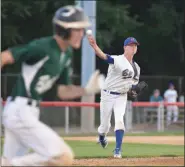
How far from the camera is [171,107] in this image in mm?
28719

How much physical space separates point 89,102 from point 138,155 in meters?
12.2

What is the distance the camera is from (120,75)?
13.1 meters

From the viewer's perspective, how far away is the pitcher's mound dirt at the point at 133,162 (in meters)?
12.5

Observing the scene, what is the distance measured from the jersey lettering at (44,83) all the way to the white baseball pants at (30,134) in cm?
19

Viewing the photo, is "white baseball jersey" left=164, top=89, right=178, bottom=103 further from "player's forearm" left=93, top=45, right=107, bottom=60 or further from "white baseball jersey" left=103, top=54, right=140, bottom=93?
"player's forearm" left=93, top=45, right=107, bottom=60

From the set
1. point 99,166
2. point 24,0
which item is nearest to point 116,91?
point 99,166

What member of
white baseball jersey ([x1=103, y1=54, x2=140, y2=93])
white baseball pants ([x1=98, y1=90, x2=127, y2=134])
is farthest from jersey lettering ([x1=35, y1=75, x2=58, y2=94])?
white baseball pants ([x1=98, y1=90, x2=127, y2=134])

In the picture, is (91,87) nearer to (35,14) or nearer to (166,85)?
(35,14)

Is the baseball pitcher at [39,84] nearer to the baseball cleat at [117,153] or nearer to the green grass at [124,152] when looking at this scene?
the baseball cleat at [117,153]

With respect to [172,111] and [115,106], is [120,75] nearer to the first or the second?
[115,106]

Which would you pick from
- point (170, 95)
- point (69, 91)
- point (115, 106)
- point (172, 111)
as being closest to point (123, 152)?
point (115, 106)

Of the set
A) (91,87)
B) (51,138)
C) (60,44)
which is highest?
(60,44)

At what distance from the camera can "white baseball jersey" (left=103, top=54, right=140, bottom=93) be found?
1296cm

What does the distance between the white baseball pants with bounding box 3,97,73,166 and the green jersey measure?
0.14 metres
